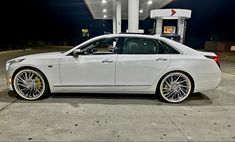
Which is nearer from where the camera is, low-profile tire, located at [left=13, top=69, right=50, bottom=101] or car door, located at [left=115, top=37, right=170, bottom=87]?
car door, located at [left=115, top=37, right=170, bottom=87]

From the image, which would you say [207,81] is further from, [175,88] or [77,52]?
[77,52]

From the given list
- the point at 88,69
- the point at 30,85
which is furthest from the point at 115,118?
the point at 30,85

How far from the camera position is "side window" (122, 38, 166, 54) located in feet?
17.4

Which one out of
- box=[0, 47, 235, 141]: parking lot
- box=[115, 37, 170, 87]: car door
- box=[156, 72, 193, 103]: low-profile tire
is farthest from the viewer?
box=[156, 72, 193, 103]: low-profile tire

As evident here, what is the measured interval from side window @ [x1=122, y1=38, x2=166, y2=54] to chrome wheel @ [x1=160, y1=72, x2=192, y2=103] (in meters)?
0.65

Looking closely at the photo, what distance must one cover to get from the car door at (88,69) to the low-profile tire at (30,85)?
1.51 feet

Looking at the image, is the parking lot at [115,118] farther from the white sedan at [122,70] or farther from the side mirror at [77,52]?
the side mirror at [77,52]

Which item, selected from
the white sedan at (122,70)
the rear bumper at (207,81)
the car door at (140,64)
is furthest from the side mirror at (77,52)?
the rear bumper at (207,81)

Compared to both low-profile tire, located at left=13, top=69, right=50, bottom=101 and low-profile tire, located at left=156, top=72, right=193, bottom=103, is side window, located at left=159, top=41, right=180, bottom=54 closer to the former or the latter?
low-profile tire, located at left=156, top=72, right=193, bottom=103

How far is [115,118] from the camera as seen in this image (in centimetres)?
430

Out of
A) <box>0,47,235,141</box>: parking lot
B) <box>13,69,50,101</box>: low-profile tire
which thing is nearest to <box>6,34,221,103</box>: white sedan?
<box>13,69,50,101</box>: low-profile tire

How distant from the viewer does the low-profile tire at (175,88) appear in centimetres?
527

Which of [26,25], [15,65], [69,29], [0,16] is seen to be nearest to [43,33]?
[26,25]

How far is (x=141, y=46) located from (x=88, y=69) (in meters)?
1.30
